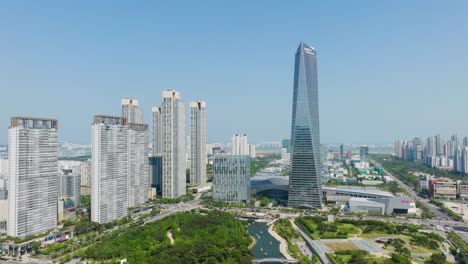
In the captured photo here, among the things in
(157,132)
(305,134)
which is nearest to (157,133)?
(157,132)

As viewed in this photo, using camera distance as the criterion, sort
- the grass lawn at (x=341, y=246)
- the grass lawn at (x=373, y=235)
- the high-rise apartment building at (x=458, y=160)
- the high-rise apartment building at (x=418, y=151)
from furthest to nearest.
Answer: the high-rise apartment building at (x=418, y=151) → the high-rise apartment building at (x=458, y=160) → the grass lawn at (x=373, y=235) → the grass lawn at (x=341, y=246)

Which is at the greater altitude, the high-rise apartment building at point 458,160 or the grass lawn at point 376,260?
the high-rise apartment building at point 458,160

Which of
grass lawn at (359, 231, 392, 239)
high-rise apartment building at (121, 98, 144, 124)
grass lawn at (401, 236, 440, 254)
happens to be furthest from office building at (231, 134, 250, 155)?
grass lawn at (401, 236, 440, 254)

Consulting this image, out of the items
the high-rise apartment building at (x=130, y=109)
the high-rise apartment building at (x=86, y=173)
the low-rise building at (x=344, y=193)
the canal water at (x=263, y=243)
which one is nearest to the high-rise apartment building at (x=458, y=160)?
the low-rise building at (x=344, y=193)

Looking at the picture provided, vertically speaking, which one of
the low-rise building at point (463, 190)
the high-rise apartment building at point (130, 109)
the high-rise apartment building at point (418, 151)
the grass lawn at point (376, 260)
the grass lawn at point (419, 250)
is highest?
the high-rise apartment building at point (130, 109)

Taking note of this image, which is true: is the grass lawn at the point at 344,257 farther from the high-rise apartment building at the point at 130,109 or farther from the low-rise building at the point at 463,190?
the high-rise apartment building at the point at 130,109

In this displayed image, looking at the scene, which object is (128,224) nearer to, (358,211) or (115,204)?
(115,204)
